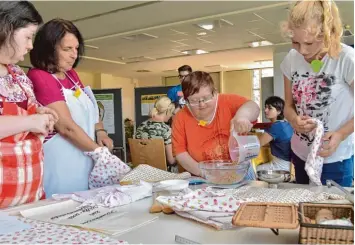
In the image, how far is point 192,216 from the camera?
0.94m

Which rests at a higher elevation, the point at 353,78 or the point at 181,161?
the point at 353,78

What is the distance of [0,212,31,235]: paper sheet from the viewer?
0.85 meters

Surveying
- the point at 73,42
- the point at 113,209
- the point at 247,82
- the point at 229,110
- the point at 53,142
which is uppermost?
the point at 247,82

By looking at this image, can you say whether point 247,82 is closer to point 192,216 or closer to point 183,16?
point 183,16

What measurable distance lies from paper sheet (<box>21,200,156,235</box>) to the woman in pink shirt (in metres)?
0.36

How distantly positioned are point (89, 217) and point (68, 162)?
22.0 inches

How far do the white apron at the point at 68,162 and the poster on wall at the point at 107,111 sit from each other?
3.57 m

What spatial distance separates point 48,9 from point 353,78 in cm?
415

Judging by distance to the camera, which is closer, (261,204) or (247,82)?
(261,204)

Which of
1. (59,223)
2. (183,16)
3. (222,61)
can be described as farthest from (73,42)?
(222,61)

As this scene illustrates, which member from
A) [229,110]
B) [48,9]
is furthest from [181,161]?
[48,9]

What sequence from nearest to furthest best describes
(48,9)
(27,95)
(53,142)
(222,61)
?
1. (27,95)
2. (53,142)
3. (48,9)
4. (222,61)

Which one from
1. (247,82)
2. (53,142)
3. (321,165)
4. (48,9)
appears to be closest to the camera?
(321,165)

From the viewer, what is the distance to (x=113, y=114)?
203 inches
